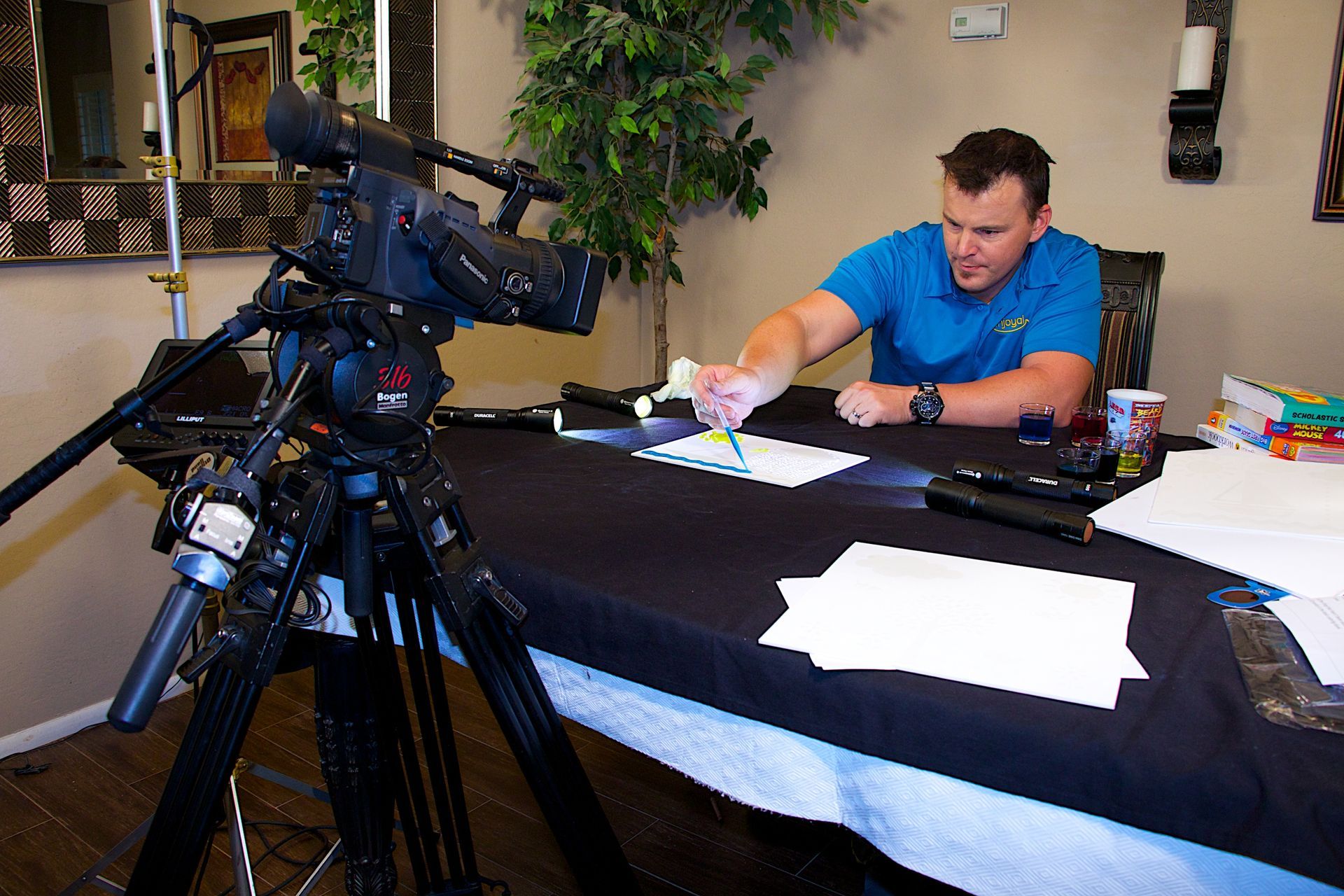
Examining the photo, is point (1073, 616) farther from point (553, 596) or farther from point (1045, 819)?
point (553, 596)

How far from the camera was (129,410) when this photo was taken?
0.87 metres

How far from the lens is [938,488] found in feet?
4.21

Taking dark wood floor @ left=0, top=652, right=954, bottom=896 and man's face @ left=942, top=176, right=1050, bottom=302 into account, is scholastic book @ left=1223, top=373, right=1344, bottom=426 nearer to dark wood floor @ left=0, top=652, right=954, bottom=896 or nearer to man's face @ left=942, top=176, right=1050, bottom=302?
man's face @ left=942, top=176, right=1050, bottom=302

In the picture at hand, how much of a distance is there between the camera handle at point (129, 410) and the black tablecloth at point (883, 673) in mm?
404

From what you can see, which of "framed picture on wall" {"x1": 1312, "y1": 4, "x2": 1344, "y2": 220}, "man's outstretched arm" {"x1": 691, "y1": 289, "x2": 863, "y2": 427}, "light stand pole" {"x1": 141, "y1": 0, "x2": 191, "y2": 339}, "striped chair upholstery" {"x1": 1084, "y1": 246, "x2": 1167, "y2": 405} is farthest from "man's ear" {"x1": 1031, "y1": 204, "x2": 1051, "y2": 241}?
"light stand pole" {"x1": 141, "y1": 0, "x2": 191, "y2": 339}

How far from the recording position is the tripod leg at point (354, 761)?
1169mm

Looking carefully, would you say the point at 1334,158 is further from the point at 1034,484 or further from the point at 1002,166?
the point at 1034,484

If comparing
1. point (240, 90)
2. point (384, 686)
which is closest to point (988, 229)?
point (384, 686)

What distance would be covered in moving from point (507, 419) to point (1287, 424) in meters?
1.30

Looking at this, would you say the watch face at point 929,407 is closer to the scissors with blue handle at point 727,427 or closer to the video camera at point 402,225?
the scissors with blue handle at point 727,427

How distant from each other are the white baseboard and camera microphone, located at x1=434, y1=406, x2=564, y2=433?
92cm

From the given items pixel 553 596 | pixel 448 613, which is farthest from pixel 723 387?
pixel 448 613

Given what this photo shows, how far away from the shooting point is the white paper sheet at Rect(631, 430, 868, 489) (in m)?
1.46

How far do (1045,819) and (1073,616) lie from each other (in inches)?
9.1
